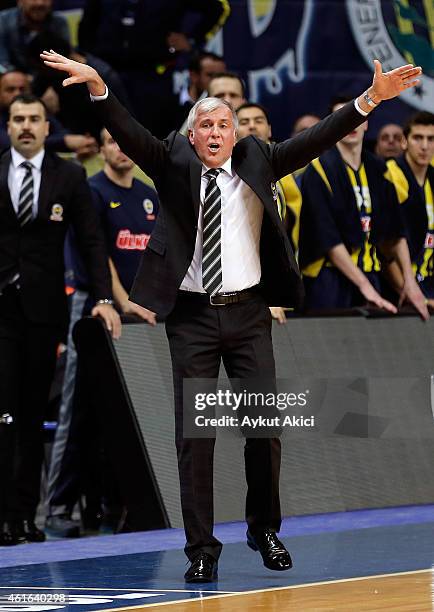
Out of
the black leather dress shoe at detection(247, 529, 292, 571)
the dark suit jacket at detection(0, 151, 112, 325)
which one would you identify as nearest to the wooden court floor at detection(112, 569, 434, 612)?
the black leather dress shoe at detection(247, 529, 292, 571)

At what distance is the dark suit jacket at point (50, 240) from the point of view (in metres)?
7.68

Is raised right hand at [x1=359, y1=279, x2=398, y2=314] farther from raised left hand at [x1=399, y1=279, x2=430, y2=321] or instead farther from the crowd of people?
raised left hand at [x1=399, y1=279, x2=430, y2=321]

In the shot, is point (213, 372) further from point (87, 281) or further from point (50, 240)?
point (87, 281)

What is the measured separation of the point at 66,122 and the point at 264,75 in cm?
190

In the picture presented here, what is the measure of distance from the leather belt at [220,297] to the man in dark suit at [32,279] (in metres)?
1.75

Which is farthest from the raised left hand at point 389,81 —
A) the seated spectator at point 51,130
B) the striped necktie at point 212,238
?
the seated spectator at point 51,130

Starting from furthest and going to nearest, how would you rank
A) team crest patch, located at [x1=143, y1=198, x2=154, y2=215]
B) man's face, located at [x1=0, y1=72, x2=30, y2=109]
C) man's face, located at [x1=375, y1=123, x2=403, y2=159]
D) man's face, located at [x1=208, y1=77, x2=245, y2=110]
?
man's face, located at [x1=375, y1=123, x2=403, y2=159] → man's face, located at [x1=0, y1=72, x2=30, y2=109] → man's face, located at [x1=208, y1=77, x2=245, y2=110] → team crest patch, located at [x1=143, y1=198, x2=154, y2=215]

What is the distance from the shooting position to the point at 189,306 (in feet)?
20.1

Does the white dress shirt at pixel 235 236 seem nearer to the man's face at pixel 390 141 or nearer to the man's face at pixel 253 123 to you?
the man's face at pixel 253 123

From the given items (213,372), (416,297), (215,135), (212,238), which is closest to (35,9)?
(416,297)

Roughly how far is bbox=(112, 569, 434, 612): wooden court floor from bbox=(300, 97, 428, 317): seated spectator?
3286 mm

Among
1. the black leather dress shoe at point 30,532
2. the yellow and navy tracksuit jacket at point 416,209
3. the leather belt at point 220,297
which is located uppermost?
the leather belt at point 220,297

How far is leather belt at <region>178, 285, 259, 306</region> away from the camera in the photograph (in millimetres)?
6078

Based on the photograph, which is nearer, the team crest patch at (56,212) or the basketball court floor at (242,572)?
the basketball court floor at (242,572)
